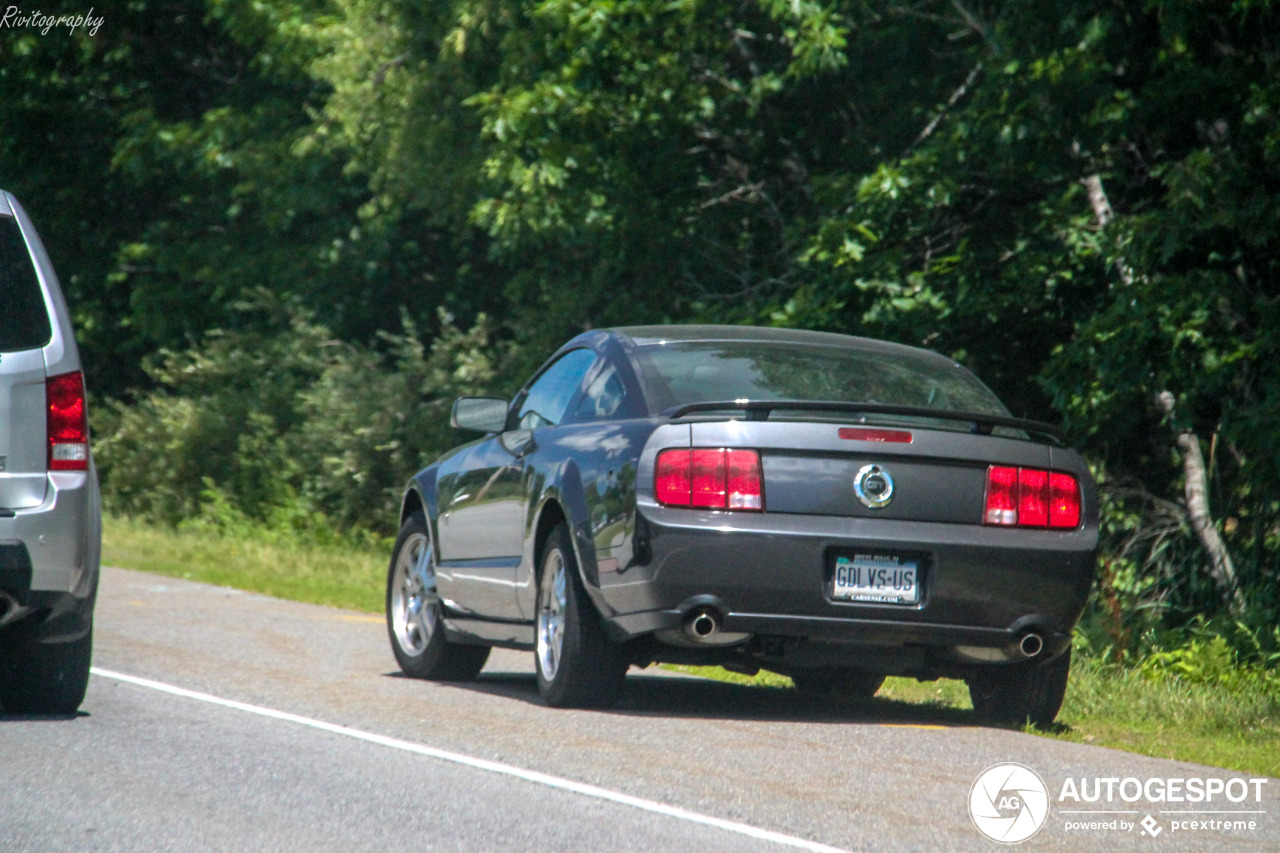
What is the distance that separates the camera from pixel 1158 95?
12703 mm

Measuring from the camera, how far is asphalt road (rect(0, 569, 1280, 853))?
5.41 metres

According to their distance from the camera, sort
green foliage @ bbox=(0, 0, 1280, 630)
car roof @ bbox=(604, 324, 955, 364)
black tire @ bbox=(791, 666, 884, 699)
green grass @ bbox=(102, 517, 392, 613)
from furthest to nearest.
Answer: green grass @ bbox=(102, 517, 392, 613) → green foliage @ bbox=(0, 0, 1280, 630) → black tire @ bbox=(791, 666, 884, 699) → car roof @ bbox=(604, 324, 955, 364)

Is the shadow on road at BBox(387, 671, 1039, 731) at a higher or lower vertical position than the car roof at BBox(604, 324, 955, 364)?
lower

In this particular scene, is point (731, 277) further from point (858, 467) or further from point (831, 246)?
point (858, 467)

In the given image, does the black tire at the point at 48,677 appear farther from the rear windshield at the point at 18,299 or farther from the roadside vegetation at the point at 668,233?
the roadside vegetation at the point at 668,233

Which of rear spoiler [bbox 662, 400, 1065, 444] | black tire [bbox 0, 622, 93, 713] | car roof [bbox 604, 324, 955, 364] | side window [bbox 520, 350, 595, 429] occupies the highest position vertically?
car roof [bbox 604, 324, 955, 364]

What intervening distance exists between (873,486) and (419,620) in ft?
10.4

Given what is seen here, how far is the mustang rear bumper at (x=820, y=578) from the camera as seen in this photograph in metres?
7.29

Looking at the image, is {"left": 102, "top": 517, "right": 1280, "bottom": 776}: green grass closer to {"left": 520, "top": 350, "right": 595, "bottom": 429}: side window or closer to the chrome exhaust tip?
the chrome exhaust tip

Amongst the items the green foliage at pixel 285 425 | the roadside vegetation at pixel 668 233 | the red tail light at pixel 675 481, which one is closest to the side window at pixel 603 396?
the red tail light at pixel 675 481

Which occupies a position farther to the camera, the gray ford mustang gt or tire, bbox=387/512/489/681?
tire, bbox=387/512/489/681

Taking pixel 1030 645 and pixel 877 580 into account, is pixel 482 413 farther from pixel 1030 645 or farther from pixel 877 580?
pixel 1030 645

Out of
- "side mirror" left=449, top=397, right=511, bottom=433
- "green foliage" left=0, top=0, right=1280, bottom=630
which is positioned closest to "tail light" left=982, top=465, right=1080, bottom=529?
"side mirror" left=449, top=397, right=511, bottom=433

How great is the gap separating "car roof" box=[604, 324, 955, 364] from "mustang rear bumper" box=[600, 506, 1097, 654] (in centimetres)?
124
